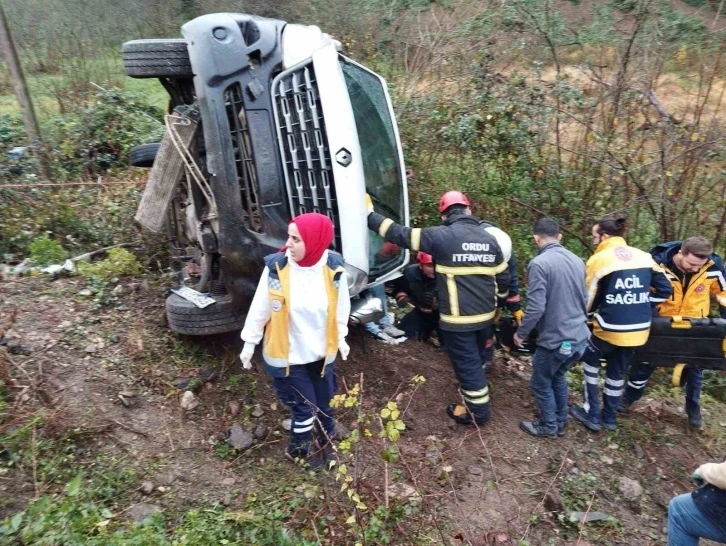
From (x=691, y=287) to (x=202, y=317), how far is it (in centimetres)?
352

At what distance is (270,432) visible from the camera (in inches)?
153

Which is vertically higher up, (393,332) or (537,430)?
(393,332)

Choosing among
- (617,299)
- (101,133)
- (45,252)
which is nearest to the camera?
(617,299)

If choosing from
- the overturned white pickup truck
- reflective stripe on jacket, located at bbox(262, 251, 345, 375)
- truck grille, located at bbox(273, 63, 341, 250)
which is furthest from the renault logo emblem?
reflective stripe on jacket, located at bbox(262, 251, 345, 375)

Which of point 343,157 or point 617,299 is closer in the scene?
point 343,157

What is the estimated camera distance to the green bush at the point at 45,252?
5.00m

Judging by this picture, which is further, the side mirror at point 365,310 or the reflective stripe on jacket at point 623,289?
the reflective stripe on jacket at point 623,289

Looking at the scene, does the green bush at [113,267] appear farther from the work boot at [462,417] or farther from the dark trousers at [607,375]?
the dark trousers at [607,375]

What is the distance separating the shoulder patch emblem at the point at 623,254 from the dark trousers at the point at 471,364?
102 centimetres

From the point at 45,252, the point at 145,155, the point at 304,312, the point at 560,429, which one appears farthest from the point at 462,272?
the point at 45,252

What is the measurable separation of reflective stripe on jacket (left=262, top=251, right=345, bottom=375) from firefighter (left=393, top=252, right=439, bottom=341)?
4.76ft

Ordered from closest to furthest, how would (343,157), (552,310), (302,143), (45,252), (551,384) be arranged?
(343,157)
(302,143)
(552,310)
(551,384)
(45,252)

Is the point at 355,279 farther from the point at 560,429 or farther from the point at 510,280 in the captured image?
the point at 560,429

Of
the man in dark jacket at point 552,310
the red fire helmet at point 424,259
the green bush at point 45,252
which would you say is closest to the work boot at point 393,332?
the red fire helmet at point 424,259
